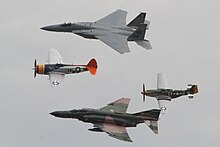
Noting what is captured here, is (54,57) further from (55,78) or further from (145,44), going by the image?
(145,44)

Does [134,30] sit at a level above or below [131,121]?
above

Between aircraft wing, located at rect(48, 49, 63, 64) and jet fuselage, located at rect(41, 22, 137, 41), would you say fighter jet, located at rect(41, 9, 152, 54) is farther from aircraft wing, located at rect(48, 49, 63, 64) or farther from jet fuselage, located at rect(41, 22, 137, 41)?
aircraft wing, located at rect(48, 49, 63, 64)

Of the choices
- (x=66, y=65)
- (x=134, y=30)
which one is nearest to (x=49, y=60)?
(x=66, y=65)

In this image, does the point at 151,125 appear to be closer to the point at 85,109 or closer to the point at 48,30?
the point at 85,109

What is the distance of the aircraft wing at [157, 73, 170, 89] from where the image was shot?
13350cm

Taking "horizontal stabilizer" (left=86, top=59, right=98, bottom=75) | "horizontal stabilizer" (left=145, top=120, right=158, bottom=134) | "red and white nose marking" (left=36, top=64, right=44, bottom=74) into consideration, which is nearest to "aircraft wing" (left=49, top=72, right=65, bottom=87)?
"red and white nose marking" (left=36, top=64, right=44, bottom=74)

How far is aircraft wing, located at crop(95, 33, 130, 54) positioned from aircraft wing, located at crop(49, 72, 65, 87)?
7976 millimetres

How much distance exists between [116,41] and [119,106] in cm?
872

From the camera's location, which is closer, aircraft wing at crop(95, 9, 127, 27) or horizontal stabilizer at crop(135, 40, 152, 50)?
horizontal stabilizer at crop(135, 40, 152, 50)

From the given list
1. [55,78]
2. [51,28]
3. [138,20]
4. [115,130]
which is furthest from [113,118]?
[138,20]

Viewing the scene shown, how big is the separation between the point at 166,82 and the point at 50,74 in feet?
65.7

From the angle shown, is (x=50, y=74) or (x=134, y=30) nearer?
(x=50, y=74)

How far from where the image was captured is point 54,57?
128375 mm

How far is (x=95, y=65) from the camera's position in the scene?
12238 cm
